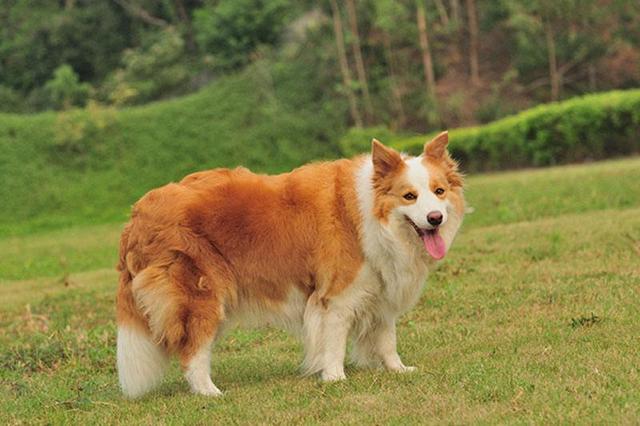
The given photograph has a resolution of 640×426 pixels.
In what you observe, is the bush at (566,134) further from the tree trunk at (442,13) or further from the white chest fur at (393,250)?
the white chest fur at (393,250)

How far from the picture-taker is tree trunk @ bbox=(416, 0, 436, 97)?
3454cm

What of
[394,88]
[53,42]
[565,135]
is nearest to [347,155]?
[394,88]

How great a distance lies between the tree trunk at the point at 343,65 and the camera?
34625mm

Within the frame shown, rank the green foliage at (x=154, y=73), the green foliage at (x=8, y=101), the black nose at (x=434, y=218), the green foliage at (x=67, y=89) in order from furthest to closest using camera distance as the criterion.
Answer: the green foliage at (x=8, y=101)
the green foliage at (x=67, y=89)
the green foliage at (x=154, y=73)
the black nose at (x=434, y=218)

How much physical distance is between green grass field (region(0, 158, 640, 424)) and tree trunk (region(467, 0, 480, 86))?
2094 centimetres

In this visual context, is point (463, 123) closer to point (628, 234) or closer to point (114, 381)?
point (628, 234)

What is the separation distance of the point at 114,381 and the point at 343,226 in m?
2.41

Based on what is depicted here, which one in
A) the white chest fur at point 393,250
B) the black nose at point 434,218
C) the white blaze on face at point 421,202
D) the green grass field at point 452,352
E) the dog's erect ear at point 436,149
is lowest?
the green grass field at point 452,352

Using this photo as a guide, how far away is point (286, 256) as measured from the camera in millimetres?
7098

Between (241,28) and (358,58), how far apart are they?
8537mm

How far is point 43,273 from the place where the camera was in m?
17.4

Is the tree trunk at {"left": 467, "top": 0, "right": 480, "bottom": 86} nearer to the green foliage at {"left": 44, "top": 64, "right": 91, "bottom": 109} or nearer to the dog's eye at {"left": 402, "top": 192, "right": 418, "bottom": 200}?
the green foliage at {"left": 44, "top": 64, "right": 91, "bottom": 109}

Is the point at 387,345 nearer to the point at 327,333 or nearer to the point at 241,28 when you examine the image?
the point at 327,333

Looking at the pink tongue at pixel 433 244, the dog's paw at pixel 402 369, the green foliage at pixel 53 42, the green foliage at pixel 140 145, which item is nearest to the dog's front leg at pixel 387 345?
the dog's paw at pixel 402 369
